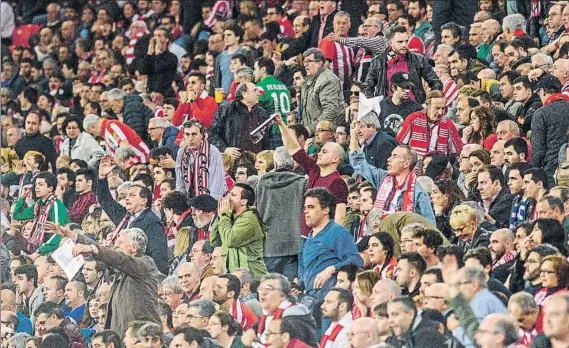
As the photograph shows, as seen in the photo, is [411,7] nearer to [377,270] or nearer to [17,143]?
[17,143]

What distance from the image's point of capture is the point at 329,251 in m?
11.2

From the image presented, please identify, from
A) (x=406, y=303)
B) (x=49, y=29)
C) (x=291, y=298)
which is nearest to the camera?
(x=406, y=303)

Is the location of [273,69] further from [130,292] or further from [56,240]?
[130,292]

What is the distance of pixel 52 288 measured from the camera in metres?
13.2

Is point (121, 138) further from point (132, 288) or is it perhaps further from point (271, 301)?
point (271, 301)

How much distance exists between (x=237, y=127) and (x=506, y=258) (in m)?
4.44

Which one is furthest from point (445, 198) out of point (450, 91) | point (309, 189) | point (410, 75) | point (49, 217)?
point (49, 217)

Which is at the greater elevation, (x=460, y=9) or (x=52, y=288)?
(x=460, y=9)

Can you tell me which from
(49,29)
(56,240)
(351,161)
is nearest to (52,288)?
(56,240)

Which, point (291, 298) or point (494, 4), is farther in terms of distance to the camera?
point (494, 4)

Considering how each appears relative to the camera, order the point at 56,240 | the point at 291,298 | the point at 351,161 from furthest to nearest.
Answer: the point at 56,240 → the point at 351,161 → the point at 291,298

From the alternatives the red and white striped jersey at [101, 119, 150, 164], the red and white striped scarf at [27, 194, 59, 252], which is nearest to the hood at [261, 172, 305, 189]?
the red and white striped scarf at [27, 194, 59, 252]

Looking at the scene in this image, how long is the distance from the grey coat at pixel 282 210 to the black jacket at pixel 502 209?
137cm

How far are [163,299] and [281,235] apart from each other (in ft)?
3.15
